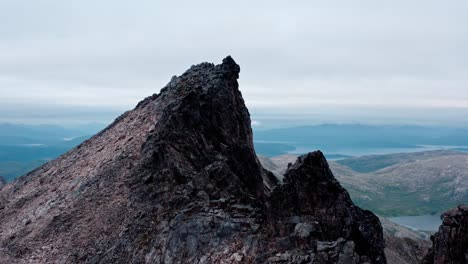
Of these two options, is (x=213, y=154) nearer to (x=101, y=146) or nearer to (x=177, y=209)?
(x=177, y=209)

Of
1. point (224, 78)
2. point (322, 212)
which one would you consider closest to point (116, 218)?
point (322, 212)

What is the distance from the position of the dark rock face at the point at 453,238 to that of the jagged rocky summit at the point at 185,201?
3.63 meters

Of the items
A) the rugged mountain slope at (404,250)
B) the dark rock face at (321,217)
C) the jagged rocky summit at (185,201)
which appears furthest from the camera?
the rugged mountain slope at (404,250)

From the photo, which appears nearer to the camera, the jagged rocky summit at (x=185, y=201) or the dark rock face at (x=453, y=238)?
the dark rock face at (x=453, y=238)

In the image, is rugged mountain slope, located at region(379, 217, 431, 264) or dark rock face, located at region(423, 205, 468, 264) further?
rugged mountain slope, located at region(379, 217, 431, 264)

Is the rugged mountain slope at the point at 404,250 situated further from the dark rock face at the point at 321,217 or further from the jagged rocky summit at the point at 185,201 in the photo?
the dark rock face at the point at 321,217

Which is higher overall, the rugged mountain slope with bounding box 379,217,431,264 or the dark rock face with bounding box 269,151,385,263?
the dark rock face with bounding box 269,151,385,263

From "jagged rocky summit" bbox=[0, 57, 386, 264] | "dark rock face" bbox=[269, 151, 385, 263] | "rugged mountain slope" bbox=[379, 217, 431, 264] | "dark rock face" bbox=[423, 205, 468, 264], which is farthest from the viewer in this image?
"rugged mountain slope" bbox=[379, 217, 431, 264]

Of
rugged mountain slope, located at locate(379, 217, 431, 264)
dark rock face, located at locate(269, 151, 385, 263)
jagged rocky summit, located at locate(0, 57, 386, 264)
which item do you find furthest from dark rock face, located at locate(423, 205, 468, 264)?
rugged mountain slope, located at locate(379, 217, 431, 264)

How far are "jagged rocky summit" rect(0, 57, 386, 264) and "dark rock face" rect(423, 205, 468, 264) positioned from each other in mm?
3632

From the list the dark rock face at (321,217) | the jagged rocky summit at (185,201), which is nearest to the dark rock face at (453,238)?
the dark rock face at (321,217)

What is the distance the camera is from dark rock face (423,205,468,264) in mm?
23078

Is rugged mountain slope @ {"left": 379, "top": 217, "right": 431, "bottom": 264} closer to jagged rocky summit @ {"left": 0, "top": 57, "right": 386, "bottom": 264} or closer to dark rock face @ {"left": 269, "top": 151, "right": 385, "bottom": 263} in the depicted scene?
jagged rocky summit @ {"left": 0, "top": 57, "right": 386, "bottom": 264}

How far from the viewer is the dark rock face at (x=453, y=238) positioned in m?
23.1
